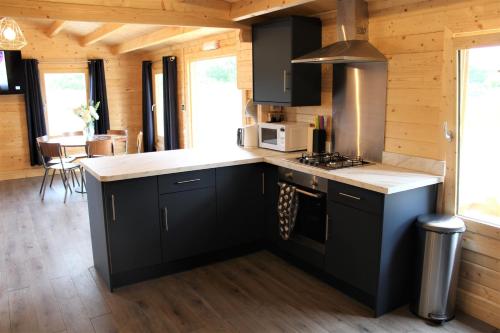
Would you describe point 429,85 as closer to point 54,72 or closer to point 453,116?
point 453,116

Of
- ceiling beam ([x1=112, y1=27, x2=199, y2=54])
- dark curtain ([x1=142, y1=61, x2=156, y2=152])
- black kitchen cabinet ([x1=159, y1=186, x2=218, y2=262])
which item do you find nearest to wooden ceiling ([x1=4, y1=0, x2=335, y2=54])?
ceiling beam ([x1=112, y1=27, x2=199, y2=54])

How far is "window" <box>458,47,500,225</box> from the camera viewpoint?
2.46m

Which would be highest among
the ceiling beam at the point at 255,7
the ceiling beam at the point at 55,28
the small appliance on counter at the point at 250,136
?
the ceiling beam at the point at 55,28

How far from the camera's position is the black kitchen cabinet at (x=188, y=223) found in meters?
3.13

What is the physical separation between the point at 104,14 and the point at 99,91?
460cm

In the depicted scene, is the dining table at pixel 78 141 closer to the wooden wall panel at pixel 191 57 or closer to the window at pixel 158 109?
the wooden wall panel at pixel 191 57

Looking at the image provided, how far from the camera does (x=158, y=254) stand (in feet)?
10.3

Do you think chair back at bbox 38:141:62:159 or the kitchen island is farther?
chair back at bbox 38:141:62:159

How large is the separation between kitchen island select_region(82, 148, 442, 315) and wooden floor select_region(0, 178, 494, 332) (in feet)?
0.40

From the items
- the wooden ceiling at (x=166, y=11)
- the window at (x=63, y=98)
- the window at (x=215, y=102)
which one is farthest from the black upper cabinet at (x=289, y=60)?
the window at (x=63, y=98)

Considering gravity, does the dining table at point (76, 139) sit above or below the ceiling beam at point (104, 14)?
below

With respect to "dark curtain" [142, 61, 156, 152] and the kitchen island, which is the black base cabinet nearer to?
the kitchen island

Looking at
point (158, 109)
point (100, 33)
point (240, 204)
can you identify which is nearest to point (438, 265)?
point (240, 204)

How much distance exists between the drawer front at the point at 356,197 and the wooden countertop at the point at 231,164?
A: 0.16ft
